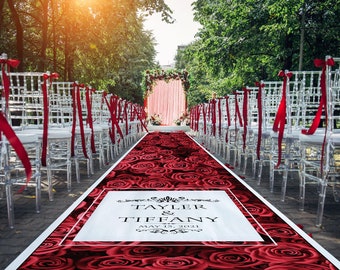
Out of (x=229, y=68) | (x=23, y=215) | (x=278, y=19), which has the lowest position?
(x=23, y=215)

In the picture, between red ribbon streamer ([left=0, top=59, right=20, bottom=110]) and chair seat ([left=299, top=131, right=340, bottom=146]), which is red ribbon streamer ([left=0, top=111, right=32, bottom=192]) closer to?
red ribbon streamer ([left=0, top=59, right=20, bottom=110])

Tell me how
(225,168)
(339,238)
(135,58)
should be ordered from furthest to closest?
(135,58) → (225,168) → (339,238)

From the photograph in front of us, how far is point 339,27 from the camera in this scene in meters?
12.6

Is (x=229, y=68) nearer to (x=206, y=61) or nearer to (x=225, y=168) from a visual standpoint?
(x=206, y=61)

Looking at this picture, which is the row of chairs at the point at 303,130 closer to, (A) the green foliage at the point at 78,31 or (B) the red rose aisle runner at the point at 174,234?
(B) the red rose aisle runner at the point at 174,234

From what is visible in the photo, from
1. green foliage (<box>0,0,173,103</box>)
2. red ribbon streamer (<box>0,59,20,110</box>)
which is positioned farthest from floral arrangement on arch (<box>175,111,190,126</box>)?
red ribbon streamer (<box>0,59,20,110</box>)

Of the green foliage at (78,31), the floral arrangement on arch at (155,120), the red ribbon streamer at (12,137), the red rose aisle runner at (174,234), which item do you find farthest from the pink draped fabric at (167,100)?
the red ribbon streamer at (12,137)

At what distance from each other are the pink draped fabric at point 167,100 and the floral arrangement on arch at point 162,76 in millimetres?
451

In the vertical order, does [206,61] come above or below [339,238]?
above

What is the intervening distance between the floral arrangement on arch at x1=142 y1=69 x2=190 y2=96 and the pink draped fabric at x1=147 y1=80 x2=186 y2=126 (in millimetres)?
451

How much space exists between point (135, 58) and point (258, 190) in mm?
28199

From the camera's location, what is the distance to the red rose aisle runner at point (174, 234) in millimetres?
2193

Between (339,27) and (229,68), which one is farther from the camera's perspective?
(229,68)

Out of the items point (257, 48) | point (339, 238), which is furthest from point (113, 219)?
point (257, 48)
